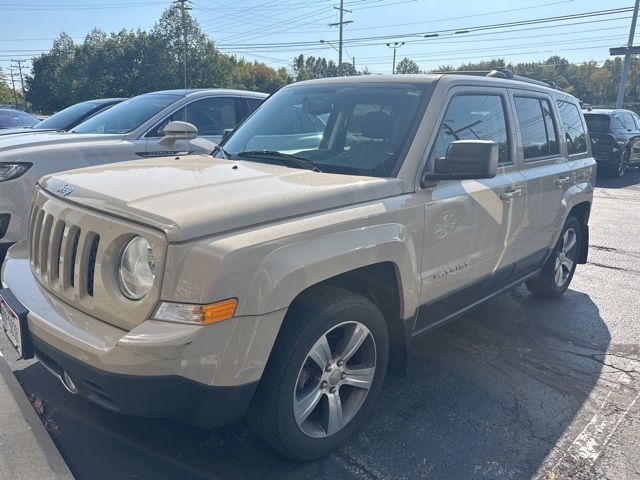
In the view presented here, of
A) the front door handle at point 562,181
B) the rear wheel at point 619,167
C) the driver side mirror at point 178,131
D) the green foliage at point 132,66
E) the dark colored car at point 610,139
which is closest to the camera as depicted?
the front door handle at point 562,181

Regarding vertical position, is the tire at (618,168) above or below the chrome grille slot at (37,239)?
below

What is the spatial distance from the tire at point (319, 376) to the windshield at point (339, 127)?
86 centimetres

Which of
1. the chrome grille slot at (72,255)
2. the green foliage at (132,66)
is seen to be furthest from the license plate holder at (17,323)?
the green foliage at (132,66)

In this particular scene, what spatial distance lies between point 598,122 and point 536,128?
39.7ft

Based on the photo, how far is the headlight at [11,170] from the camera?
184 inches

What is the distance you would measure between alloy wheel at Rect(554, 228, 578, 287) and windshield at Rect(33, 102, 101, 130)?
21.4 ft

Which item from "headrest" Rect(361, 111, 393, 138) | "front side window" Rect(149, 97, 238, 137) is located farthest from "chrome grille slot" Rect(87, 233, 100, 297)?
"front side window" Rect(149, 97, 238, 137)

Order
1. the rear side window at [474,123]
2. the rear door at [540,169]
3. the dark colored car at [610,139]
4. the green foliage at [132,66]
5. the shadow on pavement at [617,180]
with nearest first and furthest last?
the rear side window at [474,123] < the rear door at [540,169] < the shadow on pavement at [617,180] < the dark colored car at [610,139] < the green foliage at [132,66]

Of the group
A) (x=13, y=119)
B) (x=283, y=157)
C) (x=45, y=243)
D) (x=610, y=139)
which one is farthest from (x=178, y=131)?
(x=610, y=139)

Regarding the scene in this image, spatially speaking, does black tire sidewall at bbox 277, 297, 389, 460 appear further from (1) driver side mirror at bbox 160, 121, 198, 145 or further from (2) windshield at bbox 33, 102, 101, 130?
(2) windshield at bbox 33, 102, 101, 130

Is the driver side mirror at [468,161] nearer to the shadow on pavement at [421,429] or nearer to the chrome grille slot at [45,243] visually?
the shadow on pavement at [421,429]

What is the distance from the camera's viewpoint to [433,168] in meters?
3.05

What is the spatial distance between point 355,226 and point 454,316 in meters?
1.33

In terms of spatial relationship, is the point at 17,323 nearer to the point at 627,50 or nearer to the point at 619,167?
the point at 619,167
